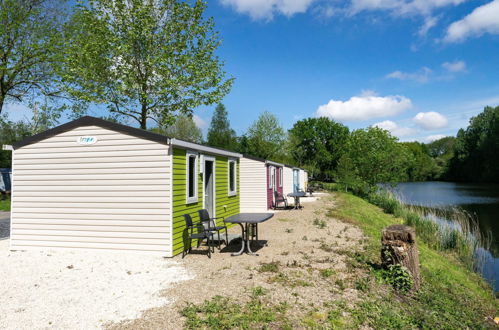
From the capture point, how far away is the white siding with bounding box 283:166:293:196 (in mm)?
21580

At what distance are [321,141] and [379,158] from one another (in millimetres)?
30120

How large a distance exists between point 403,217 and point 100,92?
15.9m

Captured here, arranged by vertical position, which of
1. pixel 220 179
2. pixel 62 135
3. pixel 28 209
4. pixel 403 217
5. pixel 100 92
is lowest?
pixel 403 217

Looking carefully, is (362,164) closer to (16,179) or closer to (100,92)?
(100,92)

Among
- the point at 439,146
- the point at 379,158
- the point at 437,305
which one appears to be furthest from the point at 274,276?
the point at 439,146

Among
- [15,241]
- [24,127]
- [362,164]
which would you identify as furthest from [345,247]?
[24,127]

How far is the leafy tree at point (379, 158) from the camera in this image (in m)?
26.7

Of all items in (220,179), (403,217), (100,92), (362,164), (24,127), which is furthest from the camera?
(24,127)

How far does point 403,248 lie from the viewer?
5.24 meters

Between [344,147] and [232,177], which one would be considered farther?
[344,147]

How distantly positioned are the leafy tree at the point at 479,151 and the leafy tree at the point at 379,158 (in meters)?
32.4

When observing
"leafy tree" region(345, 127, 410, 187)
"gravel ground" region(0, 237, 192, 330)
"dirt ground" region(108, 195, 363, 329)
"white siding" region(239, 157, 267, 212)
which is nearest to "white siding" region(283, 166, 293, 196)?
"white siding" region(239, 157, 267, 212)

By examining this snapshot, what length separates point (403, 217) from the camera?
14633mm

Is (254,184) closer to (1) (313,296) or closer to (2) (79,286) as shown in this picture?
(2) (79,286)
